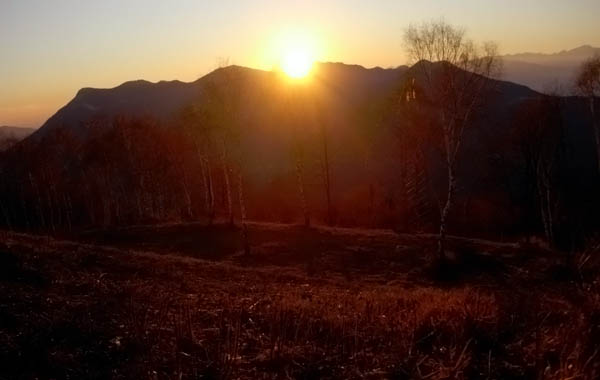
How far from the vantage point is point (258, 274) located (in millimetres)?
23844

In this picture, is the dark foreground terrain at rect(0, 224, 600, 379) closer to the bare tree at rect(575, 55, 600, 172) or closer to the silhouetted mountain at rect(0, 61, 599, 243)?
the silhouetted mountain at rect(0, 61, 599, 243)

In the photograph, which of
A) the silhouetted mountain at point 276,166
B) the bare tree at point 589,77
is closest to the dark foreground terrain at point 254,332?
the silhouetted mountain at point 276,166

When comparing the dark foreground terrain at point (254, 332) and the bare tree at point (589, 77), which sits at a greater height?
the bare tree at point (589, 77)

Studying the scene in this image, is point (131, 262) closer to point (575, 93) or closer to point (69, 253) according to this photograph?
point (69, 253)

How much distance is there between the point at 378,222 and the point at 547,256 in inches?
870

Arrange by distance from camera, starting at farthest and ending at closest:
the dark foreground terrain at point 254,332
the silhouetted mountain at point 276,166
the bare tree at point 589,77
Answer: the silhouetted mountain at point 276,166 → the bare tree at point 589,77 → the dark foreground terrain at point 254,332

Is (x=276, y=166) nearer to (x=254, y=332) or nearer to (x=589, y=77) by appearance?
(x=589, y=77)

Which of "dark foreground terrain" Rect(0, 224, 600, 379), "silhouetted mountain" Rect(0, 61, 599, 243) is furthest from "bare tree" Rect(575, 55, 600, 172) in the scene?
"dark foreground terrain" Rect(0, 224, 600, 379)

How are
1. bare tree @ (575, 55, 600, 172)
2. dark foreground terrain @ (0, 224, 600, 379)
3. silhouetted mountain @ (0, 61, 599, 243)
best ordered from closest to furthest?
dark foreground terrain @ (0, 224, 600, 379) → bare tree @ (575, 55, 600, 172) → silhouetted mountain @ (0, 61, 599, 243)

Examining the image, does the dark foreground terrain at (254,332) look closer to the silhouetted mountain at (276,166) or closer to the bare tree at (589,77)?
the silhouetted mountain at (276,166)

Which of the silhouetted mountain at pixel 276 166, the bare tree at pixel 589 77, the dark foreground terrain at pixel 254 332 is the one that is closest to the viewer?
the dark foreground terrain at pixel 254 332

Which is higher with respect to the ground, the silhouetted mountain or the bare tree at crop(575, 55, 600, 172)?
the bare tree at crop(575, 55, 600, 172)

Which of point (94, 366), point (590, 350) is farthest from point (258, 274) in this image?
point (590, 350)

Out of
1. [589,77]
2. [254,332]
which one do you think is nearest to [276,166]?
[589,77]
